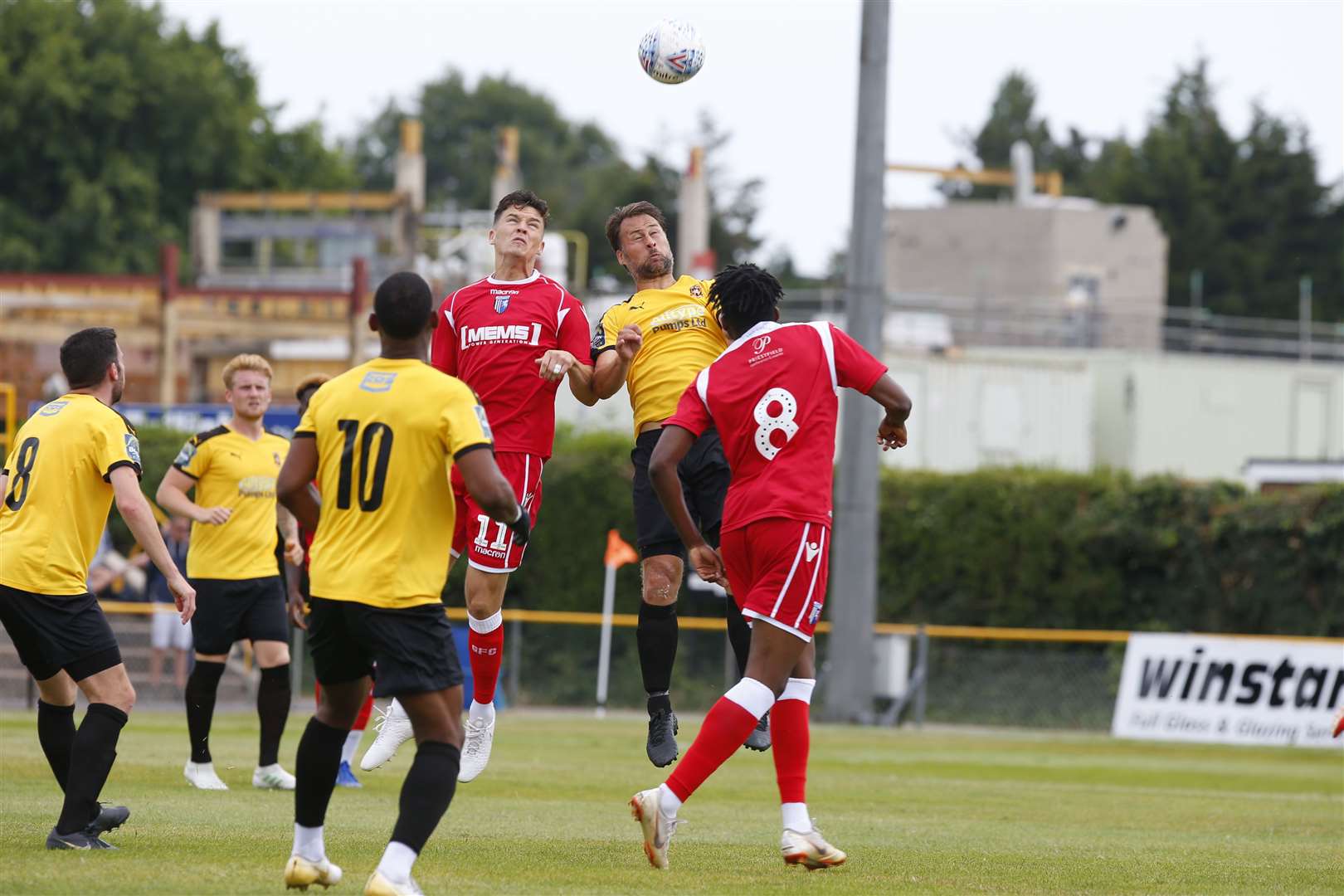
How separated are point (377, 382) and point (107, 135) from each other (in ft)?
190

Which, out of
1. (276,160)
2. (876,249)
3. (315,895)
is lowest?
(315,895)

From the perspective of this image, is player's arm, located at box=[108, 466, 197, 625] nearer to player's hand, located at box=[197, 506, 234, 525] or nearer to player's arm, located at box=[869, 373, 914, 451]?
player's arm, located at box=[869, 373, 914, 451]

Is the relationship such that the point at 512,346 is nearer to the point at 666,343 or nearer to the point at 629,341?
the point at 666,343

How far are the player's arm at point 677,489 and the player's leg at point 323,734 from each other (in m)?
1.65

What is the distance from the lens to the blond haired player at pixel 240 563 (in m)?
12.0

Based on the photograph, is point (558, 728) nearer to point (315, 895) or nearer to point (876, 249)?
point (876, 249)

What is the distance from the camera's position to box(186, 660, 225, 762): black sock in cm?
1179

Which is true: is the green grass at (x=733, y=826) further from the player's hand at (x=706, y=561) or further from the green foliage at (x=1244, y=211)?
the green foliage at (x=1244, y=211)

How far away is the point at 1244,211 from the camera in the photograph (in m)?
67.4

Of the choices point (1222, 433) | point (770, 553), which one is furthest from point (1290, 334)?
point (770, 553)

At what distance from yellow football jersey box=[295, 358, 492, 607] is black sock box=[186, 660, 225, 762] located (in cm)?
546

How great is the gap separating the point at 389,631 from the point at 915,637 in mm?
18792

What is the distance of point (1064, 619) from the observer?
2695 cm

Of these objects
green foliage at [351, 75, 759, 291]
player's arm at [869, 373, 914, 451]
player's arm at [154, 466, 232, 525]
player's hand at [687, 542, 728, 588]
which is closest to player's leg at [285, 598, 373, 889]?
player's hand at [687, 542, 728, 588]
